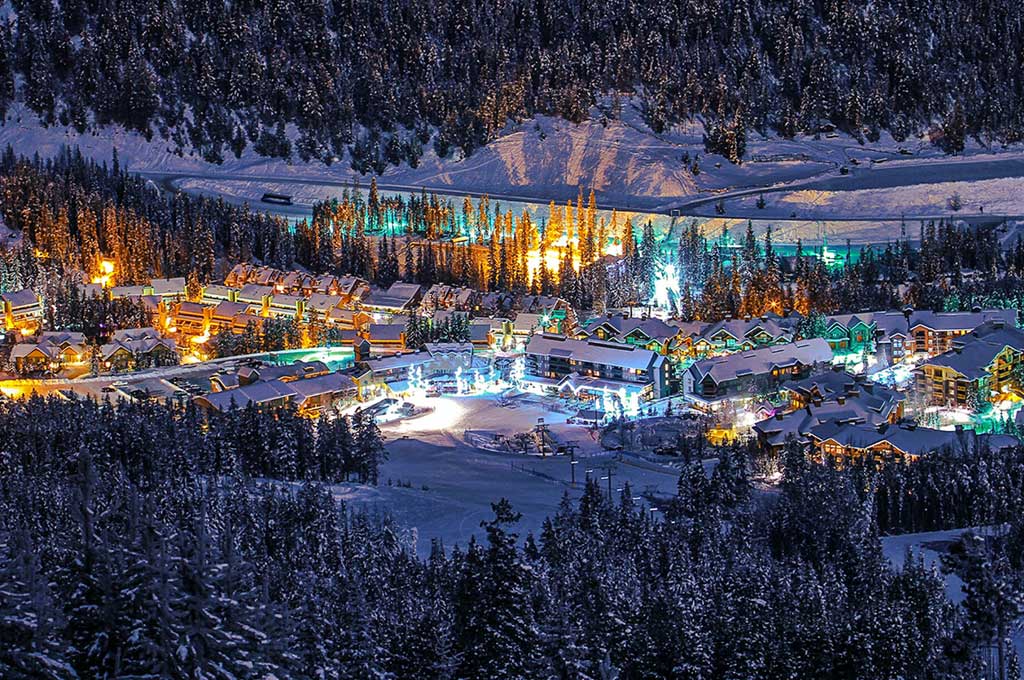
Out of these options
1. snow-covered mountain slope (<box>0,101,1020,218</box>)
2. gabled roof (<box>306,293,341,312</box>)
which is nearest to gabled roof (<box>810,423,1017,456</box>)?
gabled roof (<box>306,293,341,312</box>)

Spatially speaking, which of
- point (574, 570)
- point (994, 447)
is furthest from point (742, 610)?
point (994, 447)

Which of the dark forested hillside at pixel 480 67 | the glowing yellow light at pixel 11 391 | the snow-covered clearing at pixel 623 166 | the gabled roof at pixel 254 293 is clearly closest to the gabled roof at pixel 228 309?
the gabled roof at pixel 254 293

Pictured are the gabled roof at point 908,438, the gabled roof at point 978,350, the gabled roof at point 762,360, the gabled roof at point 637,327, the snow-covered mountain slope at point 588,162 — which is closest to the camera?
the gabled roof at point 908,438

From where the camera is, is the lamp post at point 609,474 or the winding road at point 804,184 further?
the winding road at point 804,184

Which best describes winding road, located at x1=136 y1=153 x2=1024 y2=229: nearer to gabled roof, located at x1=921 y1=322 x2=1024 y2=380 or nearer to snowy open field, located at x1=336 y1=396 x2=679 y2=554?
gabled roof, located at x1=921 y1=322 x2=1024 y2=380

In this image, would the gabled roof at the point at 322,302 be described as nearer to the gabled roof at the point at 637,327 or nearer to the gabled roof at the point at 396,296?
the gabled roof at the point at 396,296

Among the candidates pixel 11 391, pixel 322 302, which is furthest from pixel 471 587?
pixel 322 302
